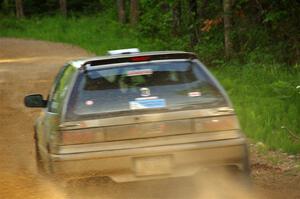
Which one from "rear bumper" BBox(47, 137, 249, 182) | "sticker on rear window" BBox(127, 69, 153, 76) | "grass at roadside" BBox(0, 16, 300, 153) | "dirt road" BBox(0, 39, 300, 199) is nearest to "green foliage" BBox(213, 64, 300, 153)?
"grass at roadside" BBox(0, 16, 300, 153)

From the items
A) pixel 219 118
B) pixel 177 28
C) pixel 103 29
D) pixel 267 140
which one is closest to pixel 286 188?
pixel 219 118

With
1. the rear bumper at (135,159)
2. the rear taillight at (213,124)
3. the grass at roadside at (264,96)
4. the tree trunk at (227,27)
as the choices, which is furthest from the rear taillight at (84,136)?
the tree trunk at (227,27)

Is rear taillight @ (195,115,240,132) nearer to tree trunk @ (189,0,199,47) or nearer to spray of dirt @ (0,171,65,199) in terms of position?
spray of dirt @ (0,171,65,199)

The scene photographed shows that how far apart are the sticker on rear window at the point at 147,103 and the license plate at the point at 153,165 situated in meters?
0.50

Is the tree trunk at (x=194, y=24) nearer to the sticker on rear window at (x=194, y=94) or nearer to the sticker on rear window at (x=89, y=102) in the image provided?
the sticker on rear window at (x=194, y=94)

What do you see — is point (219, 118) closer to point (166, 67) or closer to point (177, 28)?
point (166, 67)

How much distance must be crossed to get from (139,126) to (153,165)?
1.28ft

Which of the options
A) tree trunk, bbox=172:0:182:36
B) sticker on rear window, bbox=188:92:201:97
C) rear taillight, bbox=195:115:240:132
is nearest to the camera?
rear taillight, bbox=195:115:240:132

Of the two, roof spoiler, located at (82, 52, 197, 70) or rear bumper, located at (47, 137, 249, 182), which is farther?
roof spoiler, located at (82, 52, 197, 70)

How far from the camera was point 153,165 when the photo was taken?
248 inches

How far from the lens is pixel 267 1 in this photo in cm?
2098

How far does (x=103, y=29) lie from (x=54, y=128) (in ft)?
111

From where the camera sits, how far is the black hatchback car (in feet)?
20.6

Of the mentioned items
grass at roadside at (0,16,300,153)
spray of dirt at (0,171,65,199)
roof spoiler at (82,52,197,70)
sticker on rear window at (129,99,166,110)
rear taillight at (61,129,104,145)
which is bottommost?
spray of dirt at (0,171,65,199)
